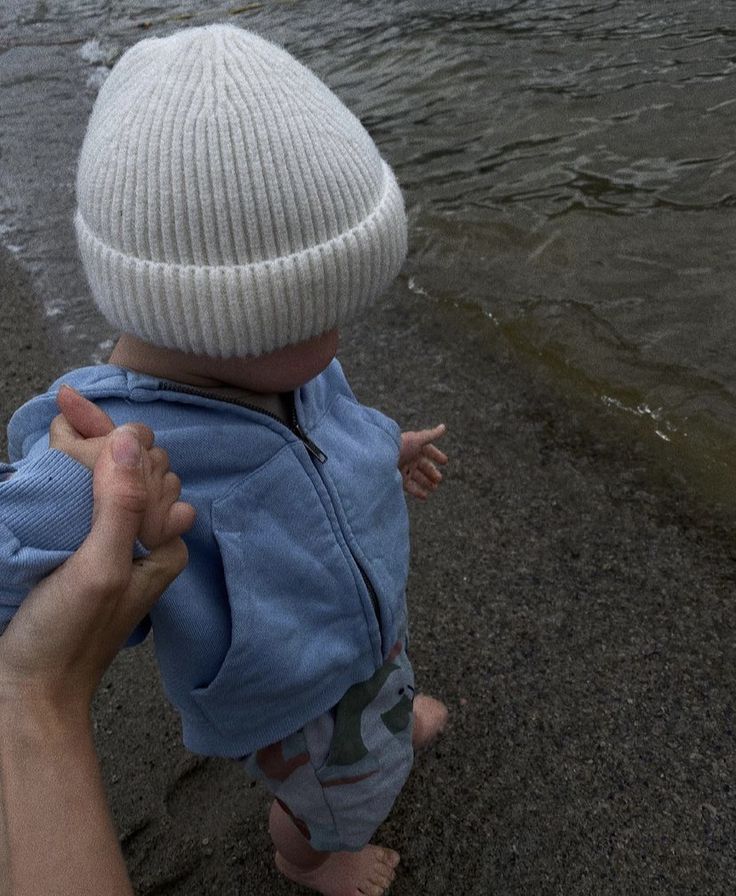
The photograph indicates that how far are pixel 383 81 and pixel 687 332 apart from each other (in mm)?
4526

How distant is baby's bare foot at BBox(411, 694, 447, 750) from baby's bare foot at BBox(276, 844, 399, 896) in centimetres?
27

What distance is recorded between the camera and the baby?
122 cm

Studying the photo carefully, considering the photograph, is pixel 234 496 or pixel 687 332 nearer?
pixel 234 496

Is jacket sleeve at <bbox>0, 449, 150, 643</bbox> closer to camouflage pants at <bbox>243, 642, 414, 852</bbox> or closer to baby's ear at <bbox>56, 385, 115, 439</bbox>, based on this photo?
baby's ear at <bbox>56, 385, 115, 439</bbox>

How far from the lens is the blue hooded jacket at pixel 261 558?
4.50ft

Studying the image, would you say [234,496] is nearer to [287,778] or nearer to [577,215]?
[287,778]

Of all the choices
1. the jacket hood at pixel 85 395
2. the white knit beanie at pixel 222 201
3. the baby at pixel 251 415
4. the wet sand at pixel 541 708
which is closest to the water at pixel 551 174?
the wet sand at pixel 541 708

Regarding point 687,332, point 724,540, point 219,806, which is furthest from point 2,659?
point 687,332

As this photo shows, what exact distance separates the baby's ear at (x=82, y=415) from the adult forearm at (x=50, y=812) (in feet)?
1.22

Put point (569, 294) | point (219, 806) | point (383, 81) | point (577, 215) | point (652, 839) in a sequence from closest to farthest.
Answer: point (652, 839), point (219, 806), point (569, 294), point (577, 215), point (383, 81)

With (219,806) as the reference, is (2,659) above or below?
above

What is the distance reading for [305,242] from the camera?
1278 mm

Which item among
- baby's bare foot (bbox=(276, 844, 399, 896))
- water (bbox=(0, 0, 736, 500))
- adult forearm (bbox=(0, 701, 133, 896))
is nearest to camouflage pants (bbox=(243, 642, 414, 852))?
baby's bare foot (bbox=(276, 844, 399, 896))

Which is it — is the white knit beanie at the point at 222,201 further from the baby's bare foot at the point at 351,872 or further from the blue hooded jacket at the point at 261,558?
the baby's bare foot at the point at 351,872
